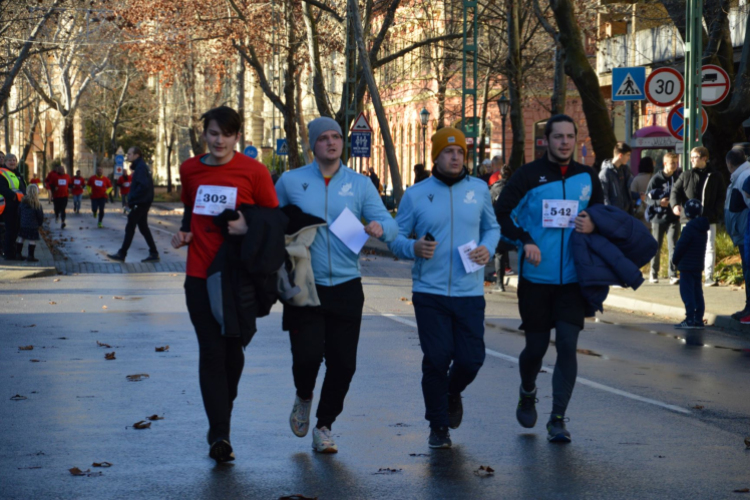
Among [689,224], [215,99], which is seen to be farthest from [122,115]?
[689,224]

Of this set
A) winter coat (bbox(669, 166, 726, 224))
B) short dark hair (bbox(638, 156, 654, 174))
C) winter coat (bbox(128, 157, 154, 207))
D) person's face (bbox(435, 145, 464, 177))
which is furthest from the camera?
winter coat (bbox(128, 157, 154, 207))

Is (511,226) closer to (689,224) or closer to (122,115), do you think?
(689,224)

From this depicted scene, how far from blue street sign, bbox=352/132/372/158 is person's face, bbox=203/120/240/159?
88.5 ft

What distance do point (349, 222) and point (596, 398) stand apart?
2.84 meters

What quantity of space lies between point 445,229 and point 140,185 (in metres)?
15.1

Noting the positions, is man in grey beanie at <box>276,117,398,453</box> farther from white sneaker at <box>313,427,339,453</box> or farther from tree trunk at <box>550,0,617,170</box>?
tree trunk at <box>550,0,617,170</box>

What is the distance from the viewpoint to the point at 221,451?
6496mm

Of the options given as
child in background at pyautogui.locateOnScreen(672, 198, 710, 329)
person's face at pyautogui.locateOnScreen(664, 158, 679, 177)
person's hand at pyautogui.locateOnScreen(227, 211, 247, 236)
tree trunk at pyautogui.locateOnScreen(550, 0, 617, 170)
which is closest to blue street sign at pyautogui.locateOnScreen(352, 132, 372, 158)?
tree trunk at pyautogui.locateOnScreen(550, 0, 617, 170)

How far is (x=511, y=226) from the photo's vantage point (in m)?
7.29

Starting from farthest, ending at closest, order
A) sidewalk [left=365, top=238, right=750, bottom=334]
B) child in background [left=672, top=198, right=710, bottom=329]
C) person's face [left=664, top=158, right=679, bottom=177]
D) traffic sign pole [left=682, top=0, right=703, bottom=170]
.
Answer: traffic sign pole [left=682, top=0, right=703, bottom=170]
person's face [left=664, top=158, right=679, bottom=177]
sidewalk [left=365, top=238, right=750, bottom=334]
child in background [left=672, top=198, right=710, bottom=329]

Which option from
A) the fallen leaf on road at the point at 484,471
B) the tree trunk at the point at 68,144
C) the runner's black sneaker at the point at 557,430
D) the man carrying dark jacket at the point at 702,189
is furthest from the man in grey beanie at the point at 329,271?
the tree trunk at the point at 68,144

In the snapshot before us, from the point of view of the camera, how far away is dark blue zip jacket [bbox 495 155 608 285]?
721 cm

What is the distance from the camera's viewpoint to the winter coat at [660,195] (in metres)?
17.6

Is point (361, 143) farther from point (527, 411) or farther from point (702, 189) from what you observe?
point (527, 411)
